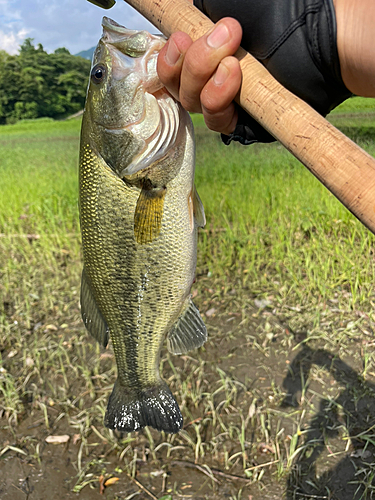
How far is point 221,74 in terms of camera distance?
0.77m

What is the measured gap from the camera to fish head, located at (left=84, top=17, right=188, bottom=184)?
0.90 m

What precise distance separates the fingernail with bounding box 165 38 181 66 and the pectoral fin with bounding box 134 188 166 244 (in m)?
0.30

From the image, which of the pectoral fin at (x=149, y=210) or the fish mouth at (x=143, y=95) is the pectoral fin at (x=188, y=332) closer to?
the pectoral fin at (x=149, y=210)

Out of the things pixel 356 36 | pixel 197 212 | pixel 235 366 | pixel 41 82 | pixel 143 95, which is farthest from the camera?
pixel 41 82

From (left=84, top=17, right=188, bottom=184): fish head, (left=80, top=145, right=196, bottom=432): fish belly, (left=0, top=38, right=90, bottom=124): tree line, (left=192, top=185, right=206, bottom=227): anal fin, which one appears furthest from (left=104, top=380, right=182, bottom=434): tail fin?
(left=0, top=38, right=90, bottom=124): tree line

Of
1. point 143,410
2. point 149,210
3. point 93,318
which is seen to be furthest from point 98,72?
point 143,410

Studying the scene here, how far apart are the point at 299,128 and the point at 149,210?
410 mm

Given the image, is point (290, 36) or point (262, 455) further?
point (262, 455)

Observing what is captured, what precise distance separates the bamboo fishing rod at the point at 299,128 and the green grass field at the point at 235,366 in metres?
1.45

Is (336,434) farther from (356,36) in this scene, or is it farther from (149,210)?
(356,36)

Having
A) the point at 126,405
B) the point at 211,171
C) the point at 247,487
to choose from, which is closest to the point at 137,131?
the point at 126,405

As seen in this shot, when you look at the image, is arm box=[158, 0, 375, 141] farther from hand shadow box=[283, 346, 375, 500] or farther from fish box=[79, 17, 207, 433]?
hand shadow box=[283, 346, 375, 500]

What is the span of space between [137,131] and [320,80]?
16.5 inches

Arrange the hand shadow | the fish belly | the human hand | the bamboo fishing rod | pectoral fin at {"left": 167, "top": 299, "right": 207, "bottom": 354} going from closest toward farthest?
the bamboo fishing rod → the human hand → the fish belly → pectoral fin at {"left": 167, "top": 299, "right": 207, "bottom": 354} → the hand shadow
